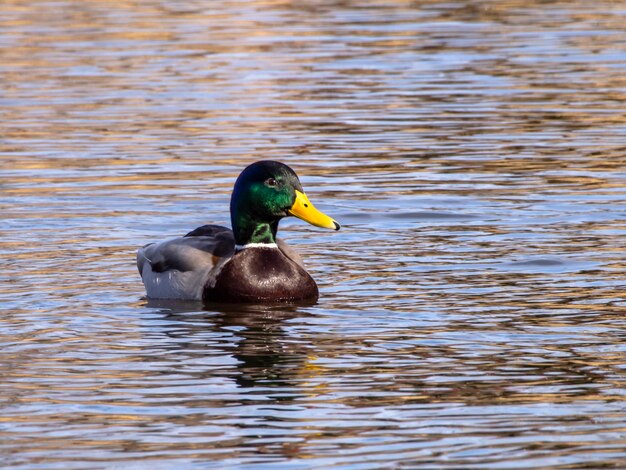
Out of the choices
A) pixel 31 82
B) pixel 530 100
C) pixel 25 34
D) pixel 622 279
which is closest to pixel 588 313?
pixel 622 279

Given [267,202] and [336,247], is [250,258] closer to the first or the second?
[267,202]

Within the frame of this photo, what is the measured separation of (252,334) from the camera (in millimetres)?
9844

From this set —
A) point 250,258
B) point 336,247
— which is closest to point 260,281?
point 250,258

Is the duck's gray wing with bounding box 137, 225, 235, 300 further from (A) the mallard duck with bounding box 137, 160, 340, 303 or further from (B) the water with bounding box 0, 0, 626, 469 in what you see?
→ (B) the water with bounding box 0, 0, 626, 469

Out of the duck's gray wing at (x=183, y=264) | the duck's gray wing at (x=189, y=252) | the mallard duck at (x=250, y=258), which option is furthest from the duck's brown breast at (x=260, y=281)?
the duck's gray wing at (x=189, y=252)

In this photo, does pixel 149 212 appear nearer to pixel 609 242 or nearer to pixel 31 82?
pixel 609 242

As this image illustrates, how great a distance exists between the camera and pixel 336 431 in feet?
24.4

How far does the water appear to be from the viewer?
24.7ft

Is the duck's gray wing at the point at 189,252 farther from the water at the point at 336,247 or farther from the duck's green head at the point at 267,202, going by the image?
the water at the point at 336,247

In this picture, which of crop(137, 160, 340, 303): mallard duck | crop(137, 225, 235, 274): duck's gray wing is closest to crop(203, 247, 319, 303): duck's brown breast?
crop(137, 160, 340, 303): mallard duck

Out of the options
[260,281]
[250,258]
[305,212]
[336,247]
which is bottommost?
[336,247]

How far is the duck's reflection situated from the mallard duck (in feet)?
0.37

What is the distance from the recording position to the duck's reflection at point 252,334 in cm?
870

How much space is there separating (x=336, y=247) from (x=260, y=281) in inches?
72.8
